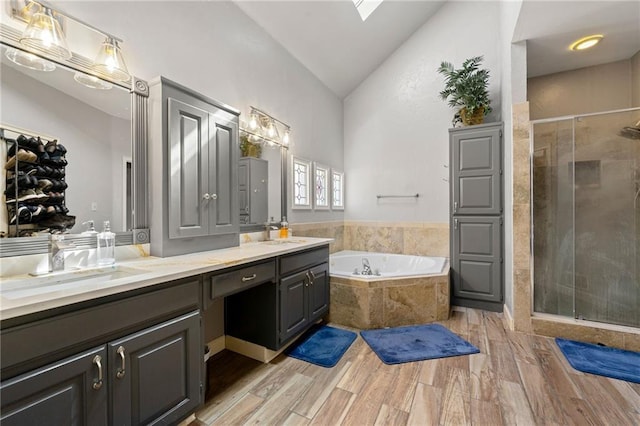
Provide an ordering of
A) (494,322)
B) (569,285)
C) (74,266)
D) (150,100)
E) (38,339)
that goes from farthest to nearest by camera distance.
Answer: (494,322), (569,285), (150,100), (74,266), (38,339)

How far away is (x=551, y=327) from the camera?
7.92ft

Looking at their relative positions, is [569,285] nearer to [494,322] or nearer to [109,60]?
[494,322]

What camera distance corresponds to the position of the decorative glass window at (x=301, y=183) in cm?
319

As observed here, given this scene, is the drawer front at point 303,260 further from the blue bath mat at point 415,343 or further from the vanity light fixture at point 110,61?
the vanity light fixture at point 110,61

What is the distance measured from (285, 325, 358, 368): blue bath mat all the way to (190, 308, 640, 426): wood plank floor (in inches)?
2.5

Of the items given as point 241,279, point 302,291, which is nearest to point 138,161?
point 241,279

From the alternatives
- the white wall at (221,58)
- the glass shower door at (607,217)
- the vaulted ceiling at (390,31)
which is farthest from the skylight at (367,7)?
the glass shower door at (607,217)

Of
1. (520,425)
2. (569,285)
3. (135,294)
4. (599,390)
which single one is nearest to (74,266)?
(135,294)

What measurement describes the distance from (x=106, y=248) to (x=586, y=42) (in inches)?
157

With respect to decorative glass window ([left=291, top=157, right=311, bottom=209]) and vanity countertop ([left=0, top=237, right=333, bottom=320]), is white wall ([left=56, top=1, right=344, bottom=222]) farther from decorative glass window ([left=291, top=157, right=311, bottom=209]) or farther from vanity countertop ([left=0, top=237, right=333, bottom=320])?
vanity countertop ([left=0, top=237, right=333, bottom=320])

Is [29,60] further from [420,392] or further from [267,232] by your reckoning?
[420,392]

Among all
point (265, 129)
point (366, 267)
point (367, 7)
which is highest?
point (367, 7)

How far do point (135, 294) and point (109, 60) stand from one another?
1.27m

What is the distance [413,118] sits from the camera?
3.88 metres
